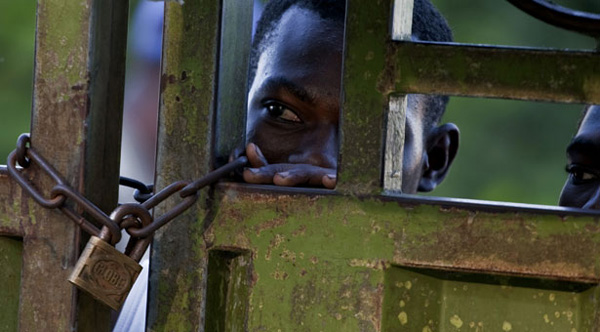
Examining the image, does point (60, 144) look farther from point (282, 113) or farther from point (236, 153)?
point (282, 113)

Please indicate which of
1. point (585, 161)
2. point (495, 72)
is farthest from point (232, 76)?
point (585, 161)

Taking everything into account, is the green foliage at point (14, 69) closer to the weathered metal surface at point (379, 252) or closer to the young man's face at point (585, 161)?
the young man's face at point (585, 161)

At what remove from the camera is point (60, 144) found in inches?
46.3

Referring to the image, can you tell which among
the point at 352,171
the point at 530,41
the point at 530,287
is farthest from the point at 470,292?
the point at 530,41

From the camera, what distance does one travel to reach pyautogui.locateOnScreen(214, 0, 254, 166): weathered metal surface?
1213mm

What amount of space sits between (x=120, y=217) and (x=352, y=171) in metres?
0.27

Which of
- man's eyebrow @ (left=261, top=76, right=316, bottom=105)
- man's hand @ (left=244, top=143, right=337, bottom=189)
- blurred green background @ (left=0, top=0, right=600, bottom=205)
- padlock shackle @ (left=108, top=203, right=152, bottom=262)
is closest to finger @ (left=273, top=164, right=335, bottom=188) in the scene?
man's hand @ (left=244, top=143, right=337, bottom=189)

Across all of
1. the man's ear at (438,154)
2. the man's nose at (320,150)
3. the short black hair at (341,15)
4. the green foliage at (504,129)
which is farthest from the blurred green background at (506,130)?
the man's nose at (320,150)

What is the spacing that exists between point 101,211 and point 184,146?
13 cm

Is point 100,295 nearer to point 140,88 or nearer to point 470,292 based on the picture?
point 470,292

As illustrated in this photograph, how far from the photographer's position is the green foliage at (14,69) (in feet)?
24.4

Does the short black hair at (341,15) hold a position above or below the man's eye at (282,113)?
above

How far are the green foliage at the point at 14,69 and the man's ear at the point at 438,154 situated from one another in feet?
17.2

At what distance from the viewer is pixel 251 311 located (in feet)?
3.89
